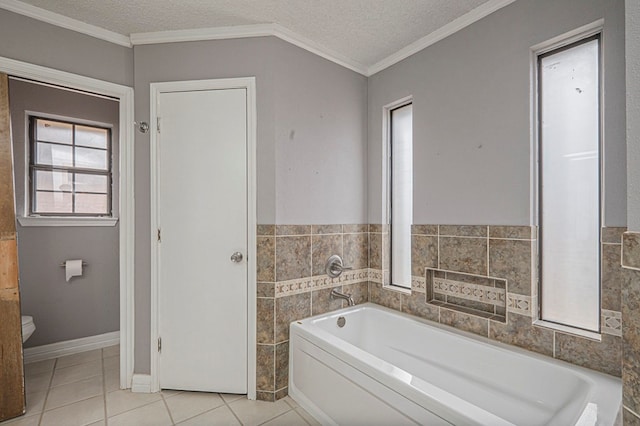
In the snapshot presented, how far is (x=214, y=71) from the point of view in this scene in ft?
6.91

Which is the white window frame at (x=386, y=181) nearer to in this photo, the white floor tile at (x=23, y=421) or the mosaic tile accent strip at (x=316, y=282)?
the mosaic tile accent strip at (x=316, y=282)

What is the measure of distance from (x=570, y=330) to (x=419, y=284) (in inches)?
34.7

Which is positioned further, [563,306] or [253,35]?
[253,35]

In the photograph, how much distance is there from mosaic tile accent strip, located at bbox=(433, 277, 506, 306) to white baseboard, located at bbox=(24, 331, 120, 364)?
9.83 feet

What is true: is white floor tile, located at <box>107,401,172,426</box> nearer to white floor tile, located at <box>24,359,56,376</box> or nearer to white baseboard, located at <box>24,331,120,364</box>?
white floor tile, located at <box>24,359,56,376</box>

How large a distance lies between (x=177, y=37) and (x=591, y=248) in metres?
2.79

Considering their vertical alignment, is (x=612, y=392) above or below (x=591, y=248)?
below

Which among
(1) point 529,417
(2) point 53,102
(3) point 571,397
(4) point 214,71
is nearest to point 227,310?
(4) point 214,71

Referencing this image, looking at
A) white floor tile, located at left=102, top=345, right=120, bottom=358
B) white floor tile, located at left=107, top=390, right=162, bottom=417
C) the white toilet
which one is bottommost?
white floor tile, located at left=102, top=345, right=120, bottom=358

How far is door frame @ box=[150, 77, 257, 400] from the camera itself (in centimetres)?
206

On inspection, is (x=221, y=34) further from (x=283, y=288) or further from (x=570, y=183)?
(x=570, y=183)

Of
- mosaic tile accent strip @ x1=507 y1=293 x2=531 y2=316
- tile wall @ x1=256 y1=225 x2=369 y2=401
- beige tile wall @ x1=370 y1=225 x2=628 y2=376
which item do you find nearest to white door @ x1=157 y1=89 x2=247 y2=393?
tile wall @ x1=256 y1=225 x2=369 y2=401

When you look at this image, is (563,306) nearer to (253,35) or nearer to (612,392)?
(612,392)

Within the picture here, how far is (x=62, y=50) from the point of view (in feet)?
6.48
